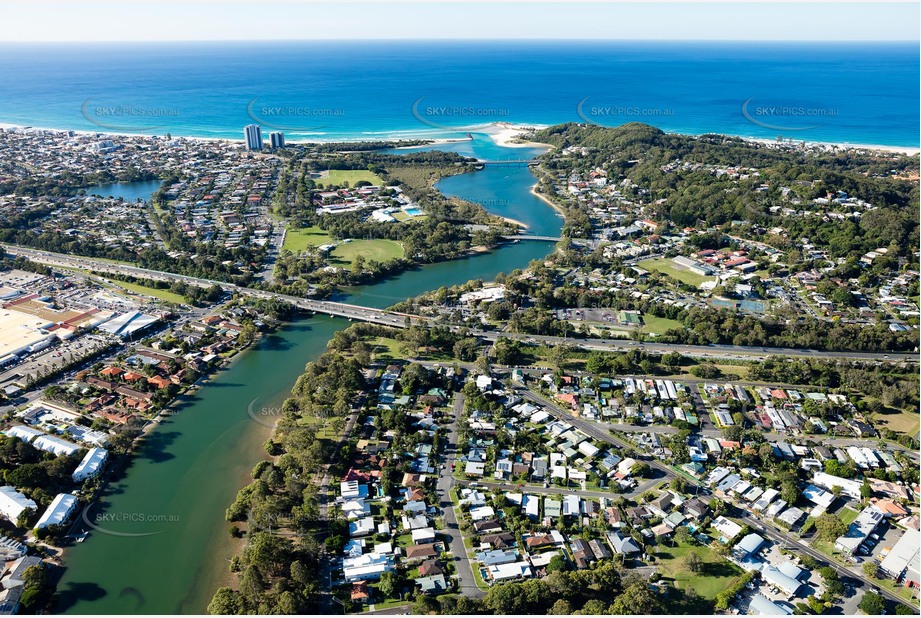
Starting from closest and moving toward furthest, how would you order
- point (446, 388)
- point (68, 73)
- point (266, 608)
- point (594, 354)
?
point (266, 608), point (446, 388), point (594, 354), point (68, 73)

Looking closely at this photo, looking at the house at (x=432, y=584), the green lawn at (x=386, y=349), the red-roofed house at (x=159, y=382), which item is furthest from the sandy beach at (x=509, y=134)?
the house at (x=432, y=584)

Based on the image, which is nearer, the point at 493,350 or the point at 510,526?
the point at 510,526

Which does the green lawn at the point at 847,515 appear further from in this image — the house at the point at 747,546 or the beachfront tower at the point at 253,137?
the beachfront tower at the point at 253,137

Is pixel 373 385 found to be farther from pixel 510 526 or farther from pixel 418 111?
pixel 418 111

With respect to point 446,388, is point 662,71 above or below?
above

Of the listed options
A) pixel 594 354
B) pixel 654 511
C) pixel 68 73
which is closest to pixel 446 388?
pixel 594 354

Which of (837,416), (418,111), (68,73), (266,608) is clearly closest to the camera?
(266,608)
